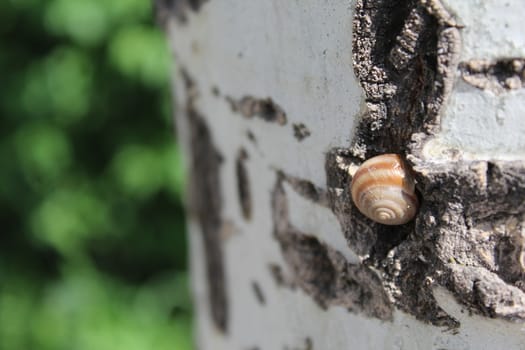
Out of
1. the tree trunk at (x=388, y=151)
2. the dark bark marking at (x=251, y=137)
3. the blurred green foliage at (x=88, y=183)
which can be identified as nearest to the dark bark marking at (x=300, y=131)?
the tree trunk at (x=388, y=151)

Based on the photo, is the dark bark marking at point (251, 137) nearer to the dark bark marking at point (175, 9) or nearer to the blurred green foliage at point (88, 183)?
the dark bark marking at point (175, 9)

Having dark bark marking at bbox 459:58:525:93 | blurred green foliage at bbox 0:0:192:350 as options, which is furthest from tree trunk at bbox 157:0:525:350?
blurred green foliage at bbox 0:0:192:350

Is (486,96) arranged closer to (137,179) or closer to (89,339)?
(137,179)

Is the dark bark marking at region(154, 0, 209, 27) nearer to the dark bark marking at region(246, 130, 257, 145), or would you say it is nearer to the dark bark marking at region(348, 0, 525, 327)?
the dark bark marking at region(246, 130, 257, 145)

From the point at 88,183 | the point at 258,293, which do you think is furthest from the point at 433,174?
the point at 88,183

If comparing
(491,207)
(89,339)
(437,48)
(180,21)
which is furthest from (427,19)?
(89,339)

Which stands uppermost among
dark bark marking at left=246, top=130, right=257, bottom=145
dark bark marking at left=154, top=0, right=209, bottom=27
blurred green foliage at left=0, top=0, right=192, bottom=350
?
dark bark marking at left=154, top=0, right=209, bottom=27

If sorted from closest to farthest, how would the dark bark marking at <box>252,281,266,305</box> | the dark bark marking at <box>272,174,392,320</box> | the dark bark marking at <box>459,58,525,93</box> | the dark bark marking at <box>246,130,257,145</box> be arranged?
1. the dark bark marking at <box>459,58,525,93</box>
2. the dark bark marking at <box>272,174,392,320</box>
3. the dark bark marking at <box>246,130,257,145</box>
4. the dark bark marking at <box>252,281,266,305</box>

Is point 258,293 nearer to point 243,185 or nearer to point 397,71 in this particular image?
point 243,185
